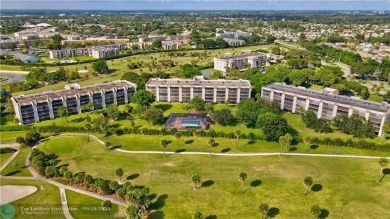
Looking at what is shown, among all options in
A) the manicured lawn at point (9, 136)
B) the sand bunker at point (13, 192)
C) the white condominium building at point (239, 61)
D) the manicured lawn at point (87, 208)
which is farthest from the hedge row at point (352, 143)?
the white condominium building at point (239, 61)

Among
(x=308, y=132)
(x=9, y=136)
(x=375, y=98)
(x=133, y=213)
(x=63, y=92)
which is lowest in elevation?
(x=9, y=136)

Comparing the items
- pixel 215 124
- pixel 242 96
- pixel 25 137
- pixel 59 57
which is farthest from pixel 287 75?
pixel 59 57

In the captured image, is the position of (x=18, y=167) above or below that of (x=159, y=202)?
below

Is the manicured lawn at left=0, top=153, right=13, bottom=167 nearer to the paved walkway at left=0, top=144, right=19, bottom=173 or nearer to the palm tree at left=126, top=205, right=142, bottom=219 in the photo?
the paved walkway at left=0, top=144, right=19, bottom=173

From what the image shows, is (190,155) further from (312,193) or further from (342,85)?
(342,85)

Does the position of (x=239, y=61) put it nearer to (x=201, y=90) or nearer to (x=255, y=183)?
(x=201, y=90)

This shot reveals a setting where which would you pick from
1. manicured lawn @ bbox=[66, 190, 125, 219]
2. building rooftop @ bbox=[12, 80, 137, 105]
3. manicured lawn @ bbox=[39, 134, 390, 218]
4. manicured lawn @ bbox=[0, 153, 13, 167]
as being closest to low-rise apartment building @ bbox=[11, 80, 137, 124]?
building rooftop @ bbox=[12, 80, 137, 105]

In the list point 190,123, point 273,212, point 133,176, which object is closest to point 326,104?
point 190,123
